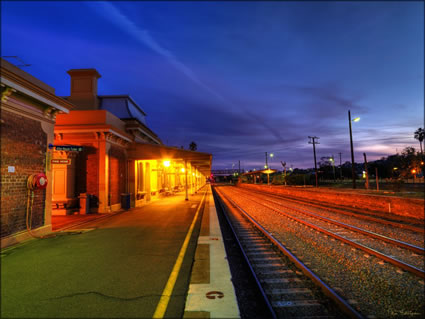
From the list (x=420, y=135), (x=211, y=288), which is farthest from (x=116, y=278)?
(x=420, y=135)

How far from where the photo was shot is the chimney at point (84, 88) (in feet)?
62.1

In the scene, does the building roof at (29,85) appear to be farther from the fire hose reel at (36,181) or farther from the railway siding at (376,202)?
the railway siding at (376,202)

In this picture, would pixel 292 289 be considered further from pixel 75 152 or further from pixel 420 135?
pixel 420 135

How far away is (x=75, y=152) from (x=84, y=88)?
750 cm

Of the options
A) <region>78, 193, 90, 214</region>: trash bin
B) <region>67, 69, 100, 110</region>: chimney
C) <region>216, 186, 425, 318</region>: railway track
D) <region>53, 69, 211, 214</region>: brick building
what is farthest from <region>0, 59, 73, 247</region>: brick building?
<region>67, 69, 100, 110</region>: chimney

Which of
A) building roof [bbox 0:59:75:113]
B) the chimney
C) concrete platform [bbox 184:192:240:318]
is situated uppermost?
the chimney

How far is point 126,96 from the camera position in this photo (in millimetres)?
22641

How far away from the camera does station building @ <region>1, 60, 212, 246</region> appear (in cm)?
750

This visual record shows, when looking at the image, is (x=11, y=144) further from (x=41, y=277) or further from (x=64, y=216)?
(x=64, y=216)

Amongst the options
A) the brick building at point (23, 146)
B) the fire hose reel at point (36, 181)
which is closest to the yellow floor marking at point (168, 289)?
the brick building at point (23, 146)

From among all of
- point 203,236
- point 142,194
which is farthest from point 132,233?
point 142,194

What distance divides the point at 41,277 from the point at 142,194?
51.5 feet

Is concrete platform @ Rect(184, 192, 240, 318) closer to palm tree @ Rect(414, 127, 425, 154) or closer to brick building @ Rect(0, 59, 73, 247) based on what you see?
brick building @ Rect(0, 59, 73, 247)

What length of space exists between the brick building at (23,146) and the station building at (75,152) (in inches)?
1.2
